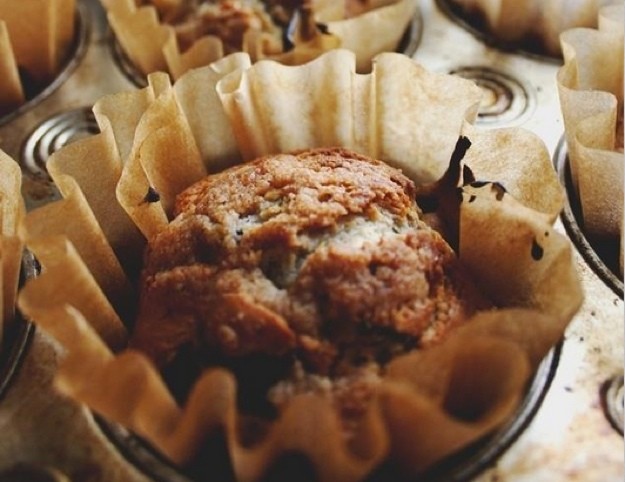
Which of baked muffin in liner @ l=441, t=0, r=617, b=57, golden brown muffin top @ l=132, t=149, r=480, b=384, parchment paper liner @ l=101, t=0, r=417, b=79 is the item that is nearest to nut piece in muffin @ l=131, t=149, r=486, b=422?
golden brown muffin top @ l=132, t=149, r=480, b=384

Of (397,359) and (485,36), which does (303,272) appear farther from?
(485,36)

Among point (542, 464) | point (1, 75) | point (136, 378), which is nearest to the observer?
point (136, 378)

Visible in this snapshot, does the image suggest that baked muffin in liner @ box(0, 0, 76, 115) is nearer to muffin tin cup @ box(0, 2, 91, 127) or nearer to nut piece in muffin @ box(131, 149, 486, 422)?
muffin tin cup @ box(0, 2, 91, 127)

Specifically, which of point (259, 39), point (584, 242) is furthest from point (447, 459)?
point (259, 39)

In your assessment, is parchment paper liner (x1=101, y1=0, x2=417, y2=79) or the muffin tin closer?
the muffin tin

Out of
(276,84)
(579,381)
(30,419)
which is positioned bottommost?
(579,381)

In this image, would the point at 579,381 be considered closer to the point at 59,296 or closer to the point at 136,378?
the point at 136,378

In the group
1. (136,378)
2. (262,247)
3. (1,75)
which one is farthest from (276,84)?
(136,378)
